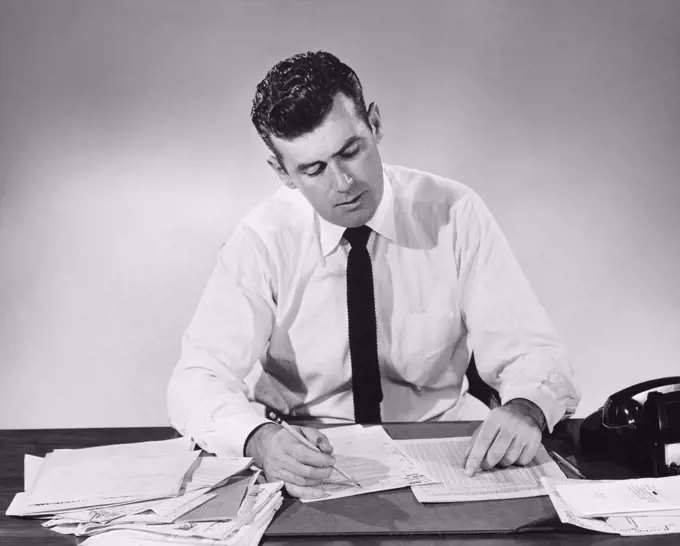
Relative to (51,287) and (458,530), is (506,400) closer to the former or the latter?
(458,530)

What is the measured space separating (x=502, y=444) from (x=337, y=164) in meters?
0.76

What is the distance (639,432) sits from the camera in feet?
4.25

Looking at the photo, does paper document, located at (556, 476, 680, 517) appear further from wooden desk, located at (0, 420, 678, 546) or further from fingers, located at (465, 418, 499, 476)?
fingers, located at (465, 418, 499, 476)

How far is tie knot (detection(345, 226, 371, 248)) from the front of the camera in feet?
6.25

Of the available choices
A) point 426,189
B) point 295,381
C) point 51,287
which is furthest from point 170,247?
point 426,189

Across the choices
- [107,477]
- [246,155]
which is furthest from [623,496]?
[246,155]

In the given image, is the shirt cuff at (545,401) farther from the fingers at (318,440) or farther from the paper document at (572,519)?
the fingers at (318,440)

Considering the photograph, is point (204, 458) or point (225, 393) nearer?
point (204, 458)

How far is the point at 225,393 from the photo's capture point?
1.60 meters

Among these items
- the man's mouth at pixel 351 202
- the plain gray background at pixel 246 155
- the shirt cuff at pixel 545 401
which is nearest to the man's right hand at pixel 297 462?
the shirt cuff at pixel 545 401

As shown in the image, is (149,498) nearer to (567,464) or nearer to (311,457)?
(311,457)

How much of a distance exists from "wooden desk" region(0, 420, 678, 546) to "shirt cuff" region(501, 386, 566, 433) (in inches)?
1.2

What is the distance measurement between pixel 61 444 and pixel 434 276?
1.00 m

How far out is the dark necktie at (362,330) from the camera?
1.85m
